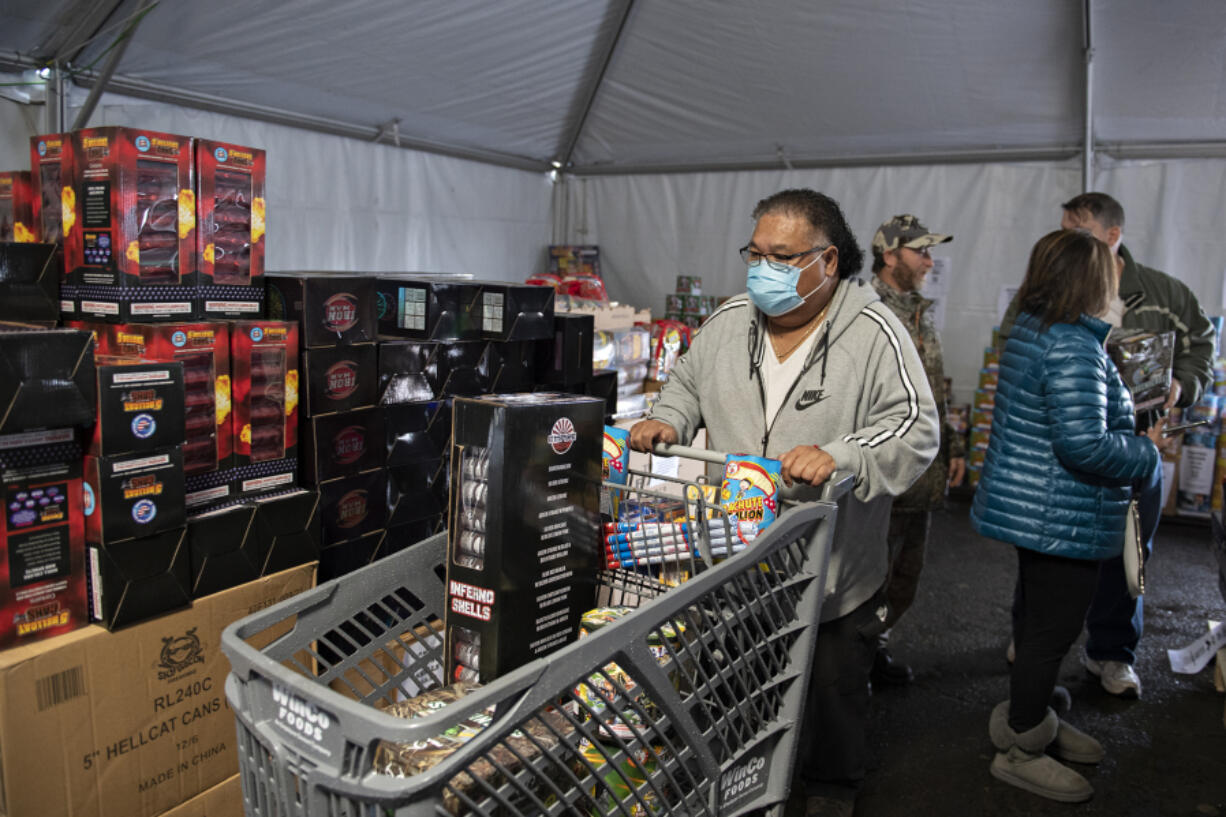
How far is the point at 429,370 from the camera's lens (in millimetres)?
2713

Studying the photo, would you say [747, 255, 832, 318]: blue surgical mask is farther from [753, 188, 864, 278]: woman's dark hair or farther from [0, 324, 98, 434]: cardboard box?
[0, 324, 98, 434]: cardboard box

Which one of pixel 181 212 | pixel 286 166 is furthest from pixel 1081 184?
pixel 181 212

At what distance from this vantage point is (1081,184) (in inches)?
225

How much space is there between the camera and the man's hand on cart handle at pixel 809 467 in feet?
5.35

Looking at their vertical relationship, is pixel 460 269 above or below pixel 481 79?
below

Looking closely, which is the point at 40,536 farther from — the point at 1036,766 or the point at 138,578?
the point at 1036,766

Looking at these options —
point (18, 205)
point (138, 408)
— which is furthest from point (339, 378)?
point (18, 205)

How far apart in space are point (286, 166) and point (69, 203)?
11.1ft

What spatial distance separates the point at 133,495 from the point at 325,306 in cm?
74

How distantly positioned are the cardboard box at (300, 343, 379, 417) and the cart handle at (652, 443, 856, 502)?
1.01m

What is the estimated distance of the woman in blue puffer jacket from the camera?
2348 mm

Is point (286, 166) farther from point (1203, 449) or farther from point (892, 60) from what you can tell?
point (1203, 449)

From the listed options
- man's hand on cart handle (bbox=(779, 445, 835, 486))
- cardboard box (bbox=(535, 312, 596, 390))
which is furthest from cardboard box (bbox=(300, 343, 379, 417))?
man's hand on cart handle (bbox=(779, 445, 835, 486))

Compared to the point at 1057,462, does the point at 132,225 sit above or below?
above
